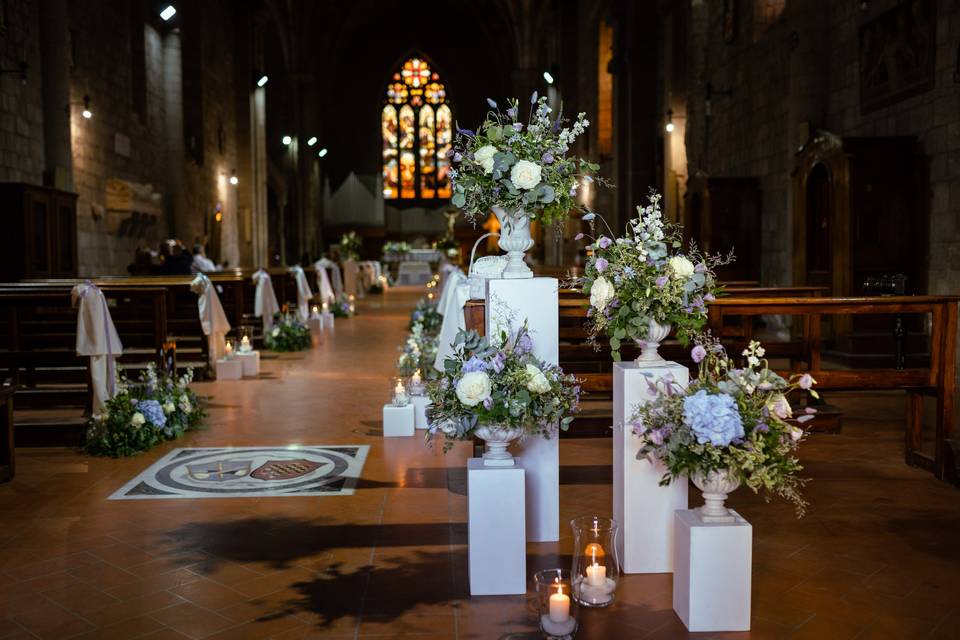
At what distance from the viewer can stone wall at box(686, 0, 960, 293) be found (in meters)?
8.74

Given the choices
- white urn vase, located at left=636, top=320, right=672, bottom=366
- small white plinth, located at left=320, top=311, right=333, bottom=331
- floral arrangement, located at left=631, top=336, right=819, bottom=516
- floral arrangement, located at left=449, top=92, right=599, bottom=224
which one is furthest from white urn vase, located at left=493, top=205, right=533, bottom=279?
small white plinth, located at left=320, top=311, right=333, bottom=331

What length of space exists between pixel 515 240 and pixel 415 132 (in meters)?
33.4

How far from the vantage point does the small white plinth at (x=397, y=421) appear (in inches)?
264

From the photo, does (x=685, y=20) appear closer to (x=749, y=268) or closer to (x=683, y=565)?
(x=749, y=268)

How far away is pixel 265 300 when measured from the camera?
12.7 metres

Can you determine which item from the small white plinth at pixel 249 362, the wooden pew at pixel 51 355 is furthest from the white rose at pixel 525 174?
the small white plinth at pixel 249 362

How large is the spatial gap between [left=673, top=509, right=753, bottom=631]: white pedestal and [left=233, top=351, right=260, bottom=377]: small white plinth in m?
7.40

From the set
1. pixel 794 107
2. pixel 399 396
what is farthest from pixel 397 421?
pixel 794 107

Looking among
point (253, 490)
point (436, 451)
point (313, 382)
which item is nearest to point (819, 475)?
point (436, 451)

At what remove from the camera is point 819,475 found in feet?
17.9

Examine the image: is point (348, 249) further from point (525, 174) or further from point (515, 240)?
point (525, 174)

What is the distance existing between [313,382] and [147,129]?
10.8 m

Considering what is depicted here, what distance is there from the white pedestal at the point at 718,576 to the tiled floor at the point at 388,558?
9cm

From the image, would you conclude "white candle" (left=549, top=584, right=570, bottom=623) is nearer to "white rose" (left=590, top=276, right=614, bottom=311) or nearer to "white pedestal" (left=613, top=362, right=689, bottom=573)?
"white pedestal" (left=613, top=362, right=689, bottom=573)
